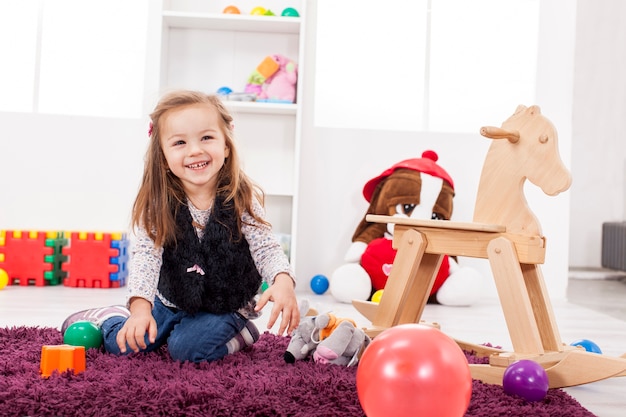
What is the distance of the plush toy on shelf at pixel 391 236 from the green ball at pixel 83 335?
4.10ft

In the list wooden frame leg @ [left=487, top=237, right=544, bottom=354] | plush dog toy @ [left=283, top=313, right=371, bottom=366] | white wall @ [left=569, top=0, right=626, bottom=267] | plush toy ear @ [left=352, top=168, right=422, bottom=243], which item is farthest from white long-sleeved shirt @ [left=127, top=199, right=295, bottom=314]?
white wall @ [left=569, top=0, right=626, bottom=267]

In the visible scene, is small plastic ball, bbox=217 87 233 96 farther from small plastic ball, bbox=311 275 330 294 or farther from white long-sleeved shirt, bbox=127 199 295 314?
white long-sleeved shirt, bbox=127 199 295 314

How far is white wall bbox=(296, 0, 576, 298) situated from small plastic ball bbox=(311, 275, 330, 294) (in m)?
0.12

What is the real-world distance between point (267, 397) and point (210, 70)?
2.16 metres

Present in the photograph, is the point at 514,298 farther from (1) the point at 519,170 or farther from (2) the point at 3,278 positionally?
(2) the point at 3,278

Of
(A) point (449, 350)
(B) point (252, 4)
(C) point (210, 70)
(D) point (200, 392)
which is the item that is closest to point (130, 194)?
(C) point (210, 70)

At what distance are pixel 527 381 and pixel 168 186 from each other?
0.78 meters

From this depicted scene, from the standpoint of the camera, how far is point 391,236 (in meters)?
2.67

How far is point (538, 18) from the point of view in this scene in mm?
2959

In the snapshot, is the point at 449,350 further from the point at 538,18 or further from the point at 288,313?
the point at 538,18

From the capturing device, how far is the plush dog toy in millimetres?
1306

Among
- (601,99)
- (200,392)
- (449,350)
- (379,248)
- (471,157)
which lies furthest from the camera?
(601,99)

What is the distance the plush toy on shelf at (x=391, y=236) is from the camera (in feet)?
8.42

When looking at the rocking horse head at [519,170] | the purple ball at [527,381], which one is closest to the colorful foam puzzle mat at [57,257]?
the rocking horse head at [519,170]
